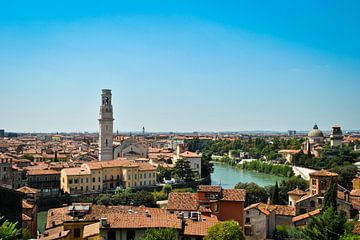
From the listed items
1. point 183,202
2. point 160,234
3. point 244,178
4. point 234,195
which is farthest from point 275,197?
point 244,178

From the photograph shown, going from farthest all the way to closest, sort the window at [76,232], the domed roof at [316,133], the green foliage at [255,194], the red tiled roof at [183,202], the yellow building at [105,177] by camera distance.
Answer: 1. the domed roof at [316,133]
2. the yellow building at [105,177]
3. the green foliage at [255,194]
4. the red tiled roof at [183,202]
5. the window at [76,232]

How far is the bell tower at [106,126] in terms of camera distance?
47281mm

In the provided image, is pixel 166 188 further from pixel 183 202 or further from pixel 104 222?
pixel 104 222

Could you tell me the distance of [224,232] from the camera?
13117mm

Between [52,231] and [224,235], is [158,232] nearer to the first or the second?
[224,235]

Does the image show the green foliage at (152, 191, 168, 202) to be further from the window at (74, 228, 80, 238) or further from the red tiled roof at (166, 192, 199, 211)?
the window at (74, 228, 80, 238)

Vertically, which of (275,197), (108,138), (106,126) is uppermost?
(106,126)

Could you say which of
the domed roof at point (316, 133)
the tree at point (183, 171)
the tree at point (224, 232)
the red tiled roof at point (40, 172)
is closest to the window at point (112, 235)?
the tree at point (224, 232)

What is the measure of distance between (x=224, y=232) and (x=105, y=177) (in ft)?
83.2

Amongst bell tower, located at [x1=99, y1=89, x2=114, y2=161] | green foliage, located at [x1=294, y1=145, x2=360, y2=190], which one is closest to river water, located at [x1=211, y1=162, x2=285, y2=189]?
green foliage, located at [x1=294, y1=145, x2=360, y2=190]

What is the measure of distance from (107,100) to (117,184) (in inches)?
472

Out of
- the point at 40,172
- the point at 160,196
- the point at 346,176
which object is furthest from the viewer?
the point at 40,172

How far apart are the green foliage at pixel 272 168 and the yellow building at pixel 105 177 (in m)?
18.1

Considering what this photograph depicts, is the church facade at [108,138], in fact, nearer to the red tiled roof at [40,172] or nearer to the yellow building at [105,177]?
the yellow building at [105,177]
